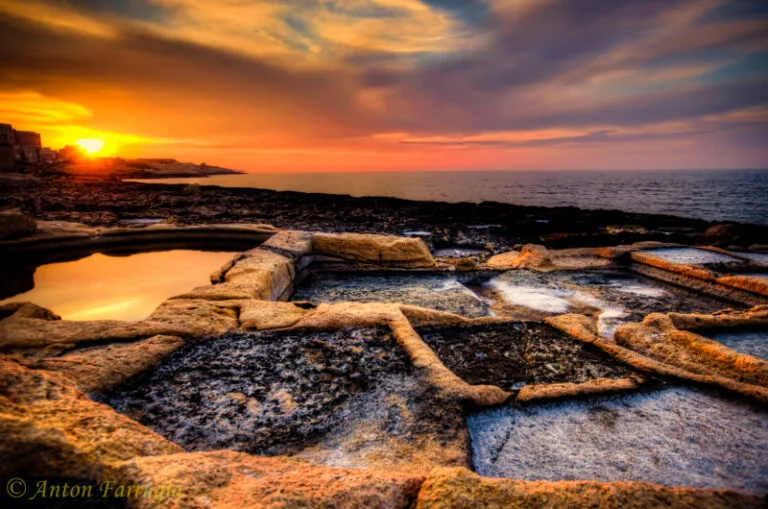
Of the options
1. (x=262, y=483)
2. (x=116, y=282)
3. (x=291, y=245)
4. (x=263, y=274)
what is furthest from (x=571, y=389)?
(x=116, y=282)

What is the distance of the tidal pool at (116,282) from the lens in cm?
535

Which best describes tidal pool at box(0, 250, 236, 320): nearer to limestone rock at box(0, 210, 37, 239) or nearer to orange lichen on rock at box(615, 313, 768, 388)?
limestone rock at box(0, 210, 37, 239)

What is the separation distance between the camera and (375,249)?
7012 millimetres

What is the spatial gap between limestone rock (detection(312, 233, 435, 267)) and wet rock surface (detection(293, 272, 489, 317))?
0.30 meters

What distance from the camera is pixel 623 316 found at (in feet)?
16.6

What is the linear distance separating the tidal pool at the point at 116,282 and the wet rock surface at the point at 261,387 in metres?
2.90

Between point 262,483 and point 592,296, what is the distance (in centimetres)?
601

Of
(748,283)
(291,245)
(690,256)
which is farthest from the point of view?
(690,256)

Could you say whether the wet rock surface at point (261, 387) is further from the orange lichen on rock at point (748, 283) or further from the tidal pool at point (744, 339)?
the orange lichen on rock at point (748, 283)

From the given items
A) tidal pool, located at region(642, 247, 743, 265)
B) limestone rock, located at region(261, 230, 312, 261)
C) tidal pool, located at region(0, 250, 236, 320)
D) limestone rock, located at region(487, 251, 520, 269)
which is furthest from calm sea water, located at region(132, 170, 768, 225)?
tidal pool, located at region(0, 250, 236, 320)

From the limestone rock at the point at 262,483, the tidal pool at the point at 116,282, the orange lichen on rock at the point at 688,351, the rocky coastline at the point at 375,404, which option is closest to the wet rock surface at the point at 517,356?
the rocky coastline at the point at 375,404

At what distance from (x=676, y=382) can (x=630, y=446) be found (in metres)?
1.03

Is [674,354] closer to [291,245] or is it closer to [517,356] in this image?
[517,356]

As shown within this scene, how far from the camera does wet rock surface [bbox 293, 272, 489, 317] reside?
5.41 m
